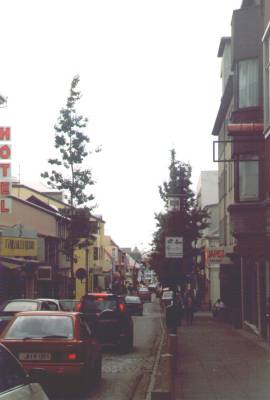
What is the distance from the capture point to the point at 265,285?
26.8 metres

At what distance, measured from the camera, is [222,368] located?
18.1 metres

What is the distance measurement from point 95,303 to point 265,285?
5.98 m

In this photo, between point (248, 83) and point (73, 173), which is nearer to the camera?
point (248, 83)

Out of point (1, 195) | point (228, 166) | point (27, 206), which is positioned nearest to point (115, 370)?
point (1, 195)

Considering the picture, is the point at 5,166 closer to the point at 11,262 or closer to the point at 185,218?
the point at 11,262

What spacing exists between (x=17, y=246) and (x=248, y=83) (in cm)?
1369

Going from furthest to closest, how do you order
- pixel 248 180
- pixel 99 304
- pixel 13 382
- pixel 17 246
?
1. pixel 17 246
2. pixel 248 180
3. pixel 99 304
4. pixel 13 382

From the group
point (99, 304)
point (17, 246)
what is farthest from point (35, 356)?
point (17, 246)

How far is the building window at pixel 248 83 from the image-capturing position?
26.5 m

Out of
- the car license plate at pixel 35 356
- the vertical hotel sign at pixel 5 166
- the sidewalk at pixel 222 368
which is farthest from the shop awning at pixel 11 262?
the car license plate at pixel 35 356

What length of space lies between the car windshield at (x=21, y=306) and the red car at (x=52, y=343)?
10316mm

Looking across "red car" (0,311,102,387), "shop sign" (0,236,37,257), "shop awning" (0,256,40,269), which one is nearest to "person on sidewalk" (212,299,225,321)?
"shop awning" (0,256,40,269)

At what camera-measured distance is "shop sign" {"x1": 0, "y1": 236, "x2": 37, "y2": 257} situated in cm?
3459

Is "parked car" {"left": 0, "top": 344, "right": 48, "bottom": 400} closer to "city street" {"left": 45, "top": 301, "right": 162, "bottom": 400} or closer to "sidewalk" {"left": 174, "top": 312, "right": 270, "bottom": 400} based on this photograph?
"sidewalk" {"left": 174, "top": 312, "right": 270, "bottom": 400}
